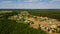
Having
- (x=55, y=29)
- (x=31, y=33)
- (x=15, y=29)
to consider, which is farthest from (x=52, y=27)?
(x=15, y=29)

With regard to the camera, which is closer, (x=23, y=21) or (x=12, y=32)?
(x=12, y=32)

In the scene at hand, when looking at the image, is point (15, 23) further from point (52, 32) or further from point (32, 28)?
point (52, 32)

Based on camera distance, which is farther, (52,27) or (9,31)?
(52,27)

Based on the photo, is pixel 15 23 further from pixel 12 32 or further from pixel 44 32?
pixel 44 32

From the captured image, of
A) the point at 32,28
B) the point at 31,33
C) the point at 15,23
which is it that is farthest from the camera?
the point at 15,23

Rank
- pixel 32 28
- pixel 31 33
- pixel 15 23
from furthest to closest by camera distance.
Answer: pixel 15 23 → pixel 32 28 → pixel 31 33

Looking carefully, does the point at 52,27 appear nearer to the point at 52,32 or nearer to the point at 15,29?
the point at 52,32

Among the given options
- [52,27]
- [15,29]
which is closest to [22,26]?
[15,29]
